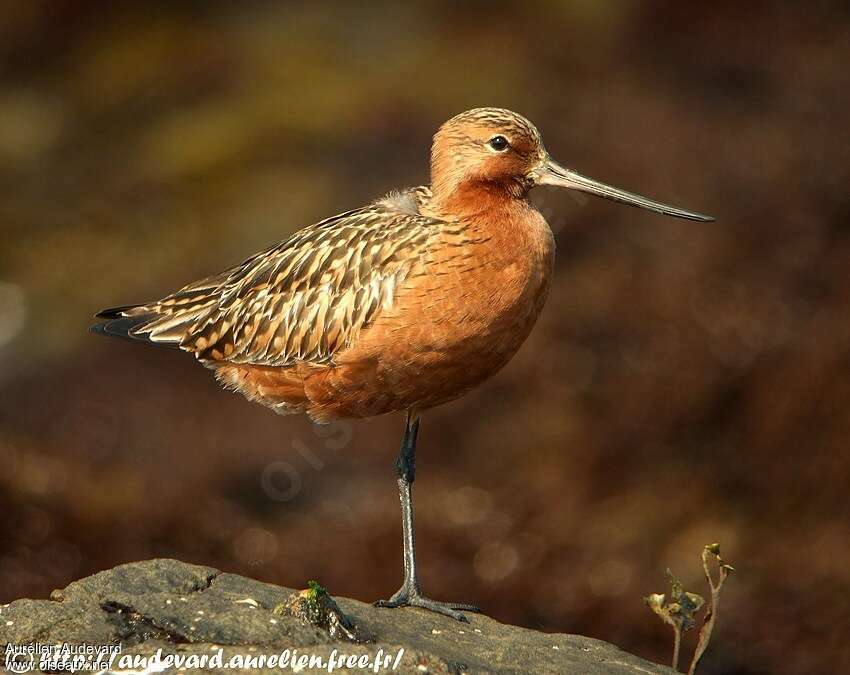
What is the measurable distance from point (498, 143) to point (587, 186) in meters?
0.62

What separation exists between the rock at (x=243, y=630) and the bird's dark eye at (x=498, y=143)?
2.76 meters

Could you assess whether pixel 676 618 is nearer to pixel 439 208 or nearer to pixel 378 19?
pixel 439 208

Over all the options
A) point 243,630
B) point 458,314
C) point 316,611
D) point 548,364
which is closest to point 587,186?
point 458,314

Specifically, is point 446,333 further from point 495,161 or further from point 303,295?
point 303,295

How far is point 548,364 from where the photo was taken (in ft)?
42.6

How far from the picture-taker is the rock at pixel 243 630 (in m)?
6.04

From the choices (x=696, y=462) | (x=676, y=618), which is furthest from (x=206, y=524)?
(x=676, y=618)

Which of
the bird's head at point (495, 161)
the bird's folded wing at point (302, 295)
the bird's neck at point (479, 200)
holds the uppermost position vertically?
the bird's head at point (495, 161)

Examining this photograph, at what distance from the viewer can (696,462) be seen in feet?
41.1

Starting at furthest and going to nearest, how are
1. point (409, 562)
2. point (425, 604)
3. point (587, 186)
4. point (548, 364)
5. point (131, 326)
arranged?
point (548, 364)
point (131, 326)
point (409, 562)
point (587, 186)
point (425, 604)

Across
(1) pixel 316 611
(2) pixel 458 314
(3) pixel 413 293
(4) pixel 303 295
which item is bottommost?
(1) pixel 316 611

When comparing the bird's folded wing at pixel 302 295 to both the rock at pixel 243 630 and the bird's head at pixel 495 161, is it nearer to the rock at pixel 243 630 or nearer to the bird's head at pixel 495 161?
the bird's head at pixel 495 161

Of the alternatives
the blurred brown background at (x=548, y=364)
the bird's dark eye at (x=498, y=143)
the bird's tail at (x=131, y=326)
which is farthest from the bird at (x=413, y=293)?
the blurred brown background at (x=548, y=364)

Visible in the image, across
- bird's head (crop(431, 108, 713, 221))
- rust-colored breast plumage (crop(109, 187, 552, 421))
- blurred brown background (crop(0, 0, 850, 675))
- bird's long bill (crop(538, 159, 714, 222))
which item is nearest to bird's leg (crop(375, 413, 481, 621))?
rust-colored breast plumage (crop(109, 187, 552, 421))
